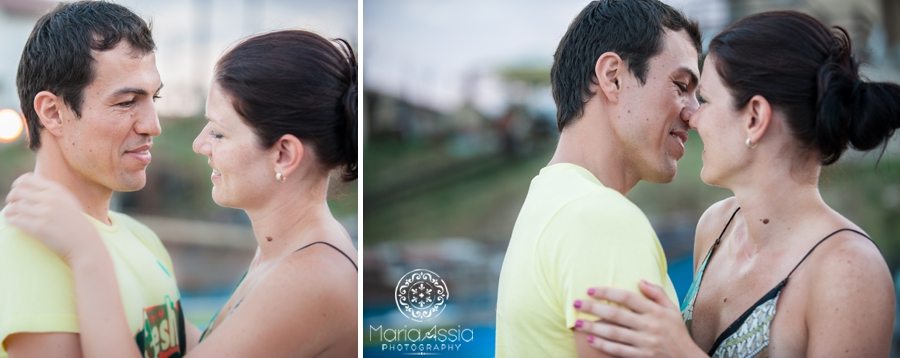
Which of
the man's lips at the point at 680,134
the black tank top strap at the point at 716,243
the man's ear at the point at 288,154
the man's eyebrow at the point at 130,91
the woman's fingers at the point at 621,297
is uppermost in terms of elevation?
the man's eyebrow at the point at 130,91

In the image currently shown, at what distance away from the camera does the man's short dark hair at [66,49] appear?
7.47 feet

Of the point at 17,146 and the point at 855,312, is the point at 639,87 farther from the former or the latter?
A: the point at 17,146

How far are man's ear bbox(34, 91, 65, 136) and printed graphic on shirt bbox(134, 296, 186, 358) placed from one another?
51cm

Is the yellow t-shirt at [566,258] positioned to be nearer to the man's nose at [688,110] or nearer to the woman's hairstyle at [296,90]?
the man's nose at [688,110]

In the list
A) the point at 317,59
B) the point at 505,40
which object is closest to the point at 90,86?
the point at 317,59

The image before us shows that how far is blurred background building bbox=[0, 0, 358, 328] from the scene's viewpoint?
7.98ft

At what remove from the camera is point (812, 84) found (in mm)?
1835

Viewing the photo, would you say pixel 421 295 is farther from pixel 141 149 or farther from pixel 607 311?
pixel 607 311

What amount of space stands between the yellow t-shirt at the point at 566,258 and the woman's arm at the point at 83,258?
2.98 ft

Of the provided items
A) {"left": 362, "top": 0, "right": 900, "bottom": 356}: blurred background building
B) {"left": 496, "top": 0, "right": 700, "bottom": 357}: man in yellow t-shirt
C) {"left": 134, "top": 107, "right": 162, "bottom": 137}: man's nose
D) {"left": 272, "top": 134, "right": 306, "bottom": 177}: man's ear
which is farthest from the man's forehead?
{"left": 134, "top": 107, "right": 162, "bottom": 137}: man's nose

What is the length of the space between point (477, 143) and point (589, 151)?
1.07m

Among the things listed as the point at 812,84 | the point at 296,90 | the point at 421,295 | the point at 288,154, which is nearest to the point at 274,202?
the point at 288,154

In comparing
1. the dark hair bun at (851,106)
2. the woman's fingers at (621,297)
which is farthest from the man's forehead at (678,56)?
the woman's fingers at (621,297)

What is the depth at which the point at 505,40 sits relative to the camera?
2.92 m
